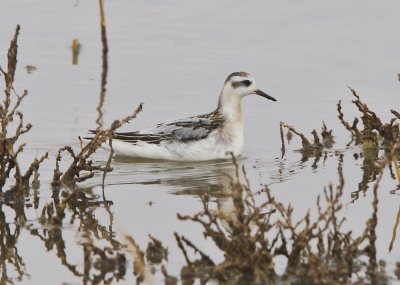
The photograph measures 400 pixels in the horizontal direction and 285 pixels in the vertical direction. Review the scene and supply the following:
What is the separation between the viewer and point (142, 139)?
1477 cm

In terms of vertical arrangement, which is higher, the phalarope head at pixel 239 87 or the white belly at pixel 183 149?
the phalarope head at pixel 239 87

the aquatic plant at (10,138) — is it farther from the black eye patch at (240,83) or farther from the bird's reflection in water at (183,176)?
the black eye patch at (240,83)

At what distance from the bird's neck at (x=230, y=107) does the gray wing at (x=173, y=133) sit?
0.39 m

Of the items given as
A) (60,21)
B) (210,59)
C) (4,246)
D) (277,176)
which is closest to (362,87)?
(210,59)

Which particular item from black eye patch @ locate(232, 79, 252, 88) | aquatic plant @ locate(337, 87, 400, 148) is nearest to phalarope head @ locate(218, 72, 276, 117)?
black eye patch @ locate(232, 79, 252, 88)

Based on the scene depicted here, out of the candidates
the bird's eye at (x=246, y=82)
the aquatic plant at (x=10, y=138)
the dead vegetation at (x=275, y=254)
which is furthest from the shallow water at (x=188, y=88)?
the bird's eye at (x=246, y=82)

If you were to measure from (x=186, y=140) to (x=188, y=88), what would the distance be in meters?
2.88

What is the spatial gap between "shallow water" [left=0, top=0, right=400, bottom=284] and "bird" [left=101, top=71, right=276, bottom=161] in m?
0.19

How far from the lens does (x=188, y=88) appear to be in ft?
57.9

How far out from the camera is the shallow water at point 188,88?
36.8 ft

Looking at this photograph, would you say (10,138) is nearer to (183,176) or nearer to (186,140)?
(183,176)

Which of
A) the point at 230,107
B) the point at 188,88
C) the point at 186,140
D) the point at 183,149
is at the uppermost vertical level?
the point at 188,88

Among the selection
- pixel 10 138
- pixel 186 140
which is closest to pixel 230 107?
pixel 186 140

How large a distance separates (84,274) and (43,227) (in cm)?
141
